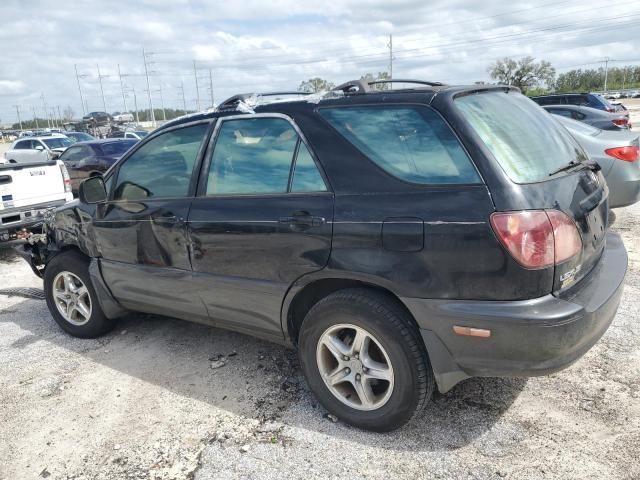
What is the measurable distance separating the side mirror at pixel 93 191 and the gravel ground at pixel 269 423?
4.03ft

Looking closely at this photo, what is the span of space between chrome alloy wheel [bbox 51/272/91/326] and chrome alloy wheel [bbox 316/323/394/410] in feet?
7.78

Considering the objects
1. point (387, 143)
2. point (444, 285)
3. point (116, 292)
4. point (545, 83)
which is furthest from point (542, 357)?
point (545, 83)

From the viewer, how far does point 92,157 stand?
12898 millimetres

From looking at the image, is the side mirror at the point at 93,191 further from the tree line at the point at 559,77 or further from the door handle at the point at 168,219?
the tree line at the point at 559,77

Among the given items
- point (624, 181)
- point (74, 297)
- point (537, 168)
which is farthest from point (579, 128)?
point (74, 297)

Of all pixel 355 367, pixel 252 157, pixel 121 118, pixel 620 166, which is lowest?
pixel 355 367

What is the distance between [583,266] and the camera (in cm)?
260

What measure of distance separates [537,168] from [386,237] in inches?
33.0

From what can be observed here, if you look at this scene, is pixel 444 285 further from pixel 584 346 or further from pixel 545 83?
pixel 545 83

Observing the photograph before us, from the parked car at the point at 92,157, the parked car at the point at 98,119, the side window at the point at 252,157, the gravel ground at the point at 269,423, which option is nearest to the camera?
the gravel ground at the point at 269,423

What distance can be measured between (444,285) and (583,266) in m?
0.78

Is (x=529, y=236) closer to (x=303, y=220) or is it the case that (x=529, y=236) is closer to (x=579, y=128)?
(x=303, y=220)

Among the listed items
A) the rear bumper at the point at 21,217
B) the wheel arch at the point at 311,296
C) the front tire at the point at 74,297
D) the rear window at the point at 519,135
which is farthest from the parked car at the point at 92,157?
the rear window at the point at 519,135

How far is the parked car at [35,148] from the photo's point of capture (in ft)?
63.8
